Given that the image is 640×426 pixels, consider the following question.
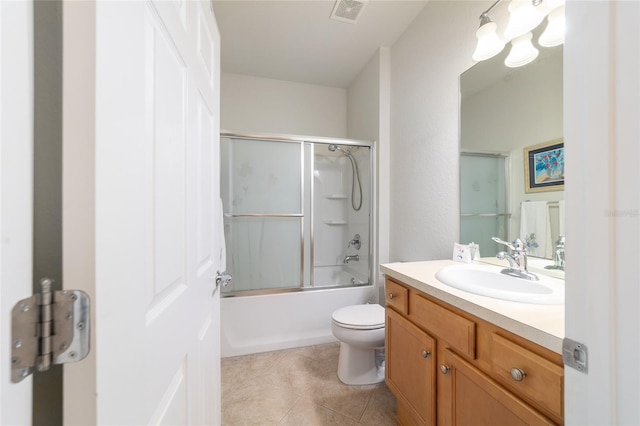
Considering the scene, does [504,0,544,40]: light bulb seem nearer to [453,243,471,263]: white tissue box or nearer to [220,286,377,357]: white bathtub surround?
[453,243,471,263]: white tissue box

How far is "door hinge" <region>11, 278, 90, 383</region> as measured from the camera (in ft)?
0.91

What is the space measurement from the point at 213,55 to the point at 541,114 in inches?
57.7

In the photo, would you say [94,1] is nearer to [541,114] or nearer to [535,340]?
[535,340]

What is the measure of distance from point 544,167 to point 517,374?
0.90 m

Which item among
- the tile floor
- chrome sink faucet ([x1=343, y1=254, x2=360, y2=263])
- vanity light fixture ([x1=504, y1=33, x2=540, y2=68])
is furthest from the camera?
chrome sink faucet ([x1=343, y1=254, x2=360, y2=263])

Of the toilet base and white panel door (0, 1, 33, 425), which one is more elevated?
white panel door (0, 1, 33, 425)

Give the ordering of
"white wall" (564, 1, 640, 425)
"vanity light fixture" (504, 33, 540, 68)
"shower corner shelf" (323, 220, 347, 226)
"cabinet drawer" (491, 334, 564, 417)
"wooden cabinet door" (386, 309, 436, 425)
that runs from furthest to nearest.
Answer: "shower corner shelf" (323, 220, 347, 226), "vanity light fixture" (504, 33, 540, 68), "wooden cabinet door" (386, 309, 436, 425), "cabinet drawer" (491, 334, 564, 417), "white wall" (564, 1, 640, 425)

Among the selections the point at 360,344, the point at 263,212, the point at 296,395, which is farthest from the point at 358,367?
the point at 263,212

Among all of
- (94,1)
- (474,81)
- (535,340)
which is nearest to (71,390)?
(94,1)

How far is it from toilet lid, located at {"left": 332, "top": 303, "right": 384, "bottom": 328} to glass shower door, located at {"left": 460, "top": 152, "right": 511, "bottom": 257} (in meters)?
0.74

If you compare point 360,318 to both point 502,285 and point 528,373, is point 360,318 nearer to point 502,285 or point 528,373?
point 502,285

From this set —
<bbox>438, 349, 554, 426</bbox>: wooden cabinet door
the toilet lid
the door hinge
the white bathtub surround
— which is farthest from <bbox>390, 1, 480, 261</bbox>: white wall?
the door hinge

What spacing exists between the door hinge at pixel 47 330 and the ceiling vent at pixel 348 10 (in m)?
2.16

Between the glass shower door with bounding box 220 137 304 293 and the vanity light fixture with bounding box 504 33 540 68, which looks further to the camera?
the glass shower door with bounding box 220 137 304 293
